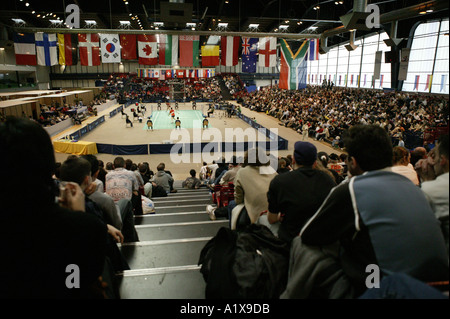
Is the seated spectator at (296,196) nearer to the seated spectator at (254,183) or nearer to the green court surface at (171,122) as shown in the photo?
the seated spectator at (254,183)

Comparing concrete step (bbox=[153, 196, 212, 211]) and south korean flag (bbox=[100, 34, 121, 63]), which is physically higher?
south korean flag (bbox=[100, 34, 121, 63])

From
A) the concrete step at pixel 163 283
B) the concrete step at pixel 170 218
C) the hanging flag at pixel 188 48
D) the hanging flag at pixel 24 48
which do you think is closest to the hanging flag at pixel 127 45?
the hanging flag at pixel 188 48

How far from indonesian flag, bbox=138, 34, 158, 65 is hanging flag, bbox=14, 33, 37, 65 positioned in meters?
5.89

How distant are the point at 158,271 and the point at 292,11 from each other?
27490 millimetres

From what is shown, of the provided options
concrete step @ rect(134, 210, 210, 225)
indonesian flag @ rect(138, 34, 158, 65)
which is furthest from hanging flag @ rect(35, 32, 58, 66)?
concrete step @ rect(134, 210, 210, 225)

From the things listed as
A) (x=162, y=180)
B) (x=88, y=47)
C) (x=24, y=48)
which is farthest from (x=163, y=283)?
(x=24, y=48)

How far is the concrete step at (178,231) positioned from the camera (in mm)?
4227

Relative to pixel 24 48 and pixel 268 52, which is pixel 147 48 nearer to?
pixel 24 48

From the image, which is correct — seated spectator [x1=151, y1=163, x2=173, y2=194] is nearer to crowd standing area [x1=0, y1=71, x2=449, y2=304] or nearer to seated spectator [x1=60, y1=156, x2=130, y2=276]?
crowd standing area [x1=0, y1=71, x2=449, y2=304]

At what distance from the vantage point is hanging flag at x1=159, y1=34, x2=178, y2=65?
653 inches

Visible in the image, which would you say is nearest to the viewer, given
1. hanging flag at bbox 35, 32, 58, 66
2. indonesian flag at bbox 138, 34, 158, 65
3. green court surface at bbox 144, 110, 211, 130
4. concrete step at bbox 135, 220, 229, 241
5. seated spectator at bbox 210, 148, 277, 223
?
seated spectator at bbox 210, 148, 277, 223

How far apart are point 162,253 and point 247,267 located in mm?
1591
